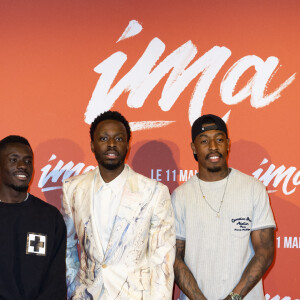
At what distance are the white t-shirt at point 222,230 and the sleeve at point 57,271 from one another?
64cm

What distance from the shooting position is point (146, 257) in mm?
2451

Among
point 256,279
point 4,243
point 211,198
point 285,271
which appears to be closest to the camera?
point 4,243

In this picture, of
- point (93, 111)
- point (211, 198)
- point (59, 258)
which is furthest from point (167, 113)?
point (59, 258)

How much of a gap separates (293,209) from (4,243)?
1.92 meters

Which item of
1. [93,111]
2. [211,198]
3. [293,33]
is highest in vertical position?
[293,33]

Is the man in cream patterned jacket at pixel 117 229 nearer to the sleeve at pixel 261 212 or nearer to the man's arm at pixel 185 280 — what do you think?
the man's arm at pixel 185 280

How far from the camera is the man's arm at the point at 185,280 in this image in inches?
97.3

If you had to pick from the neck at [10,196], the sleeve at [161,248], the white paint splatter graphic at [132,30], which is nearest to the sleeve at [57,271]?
the neck at [10,196]

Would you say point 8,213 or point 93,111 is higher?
point 93,111

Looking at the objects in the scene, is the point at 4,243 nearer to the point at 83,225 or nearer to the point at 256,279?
Result: the point at 83,225

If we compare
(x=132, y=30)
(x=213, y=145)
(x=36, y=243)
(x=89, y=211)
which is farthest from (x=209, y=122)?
(x=36, y=243)

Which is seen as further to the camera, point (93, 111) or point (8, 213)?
point (93, 111)

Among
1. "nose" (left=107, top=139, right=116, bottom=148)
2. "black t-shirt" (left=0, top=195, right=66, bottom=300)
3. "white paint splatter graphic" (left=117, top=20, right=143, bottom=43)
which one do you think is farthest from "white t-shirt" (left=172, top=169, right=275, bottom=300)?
"white paint splatter graphic" (left=117, top=20, right=143, bottom=43)

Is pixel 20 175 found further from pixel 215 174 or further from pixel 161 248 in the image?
pixel 215 174
